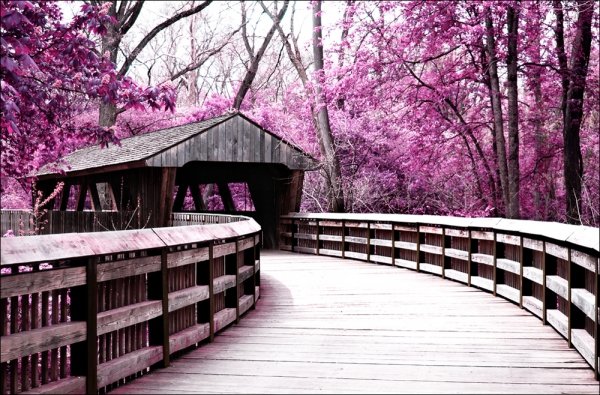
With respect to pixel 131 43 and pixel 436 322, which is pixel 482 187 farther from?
pixel 131 43

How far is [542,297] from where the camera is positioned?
6992 millimetres

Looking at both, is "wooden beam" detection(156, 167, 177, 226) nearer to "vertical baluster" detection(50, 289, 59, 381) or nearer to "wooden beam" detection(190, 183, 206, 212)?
"wooden beam" detection(190, 183, 206, 212)

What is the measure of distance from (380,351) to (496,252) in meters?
3.44

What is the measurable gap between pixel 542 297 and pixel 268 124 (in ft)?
60.4

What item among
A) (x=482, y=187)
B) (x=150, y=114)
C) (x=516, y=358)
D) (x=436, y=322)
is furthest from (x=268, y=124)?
(x=516, y=358)

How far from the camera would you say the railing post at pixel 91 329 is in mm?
4082

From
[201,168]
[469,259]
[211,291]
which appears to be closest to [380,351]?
[211,291]

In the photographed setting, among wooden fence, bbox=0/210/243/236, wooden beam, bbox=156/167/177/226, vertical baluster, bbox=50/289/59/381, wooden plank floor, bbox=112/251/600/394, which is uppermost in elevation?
wooden beam, bbox=156/167/177/226

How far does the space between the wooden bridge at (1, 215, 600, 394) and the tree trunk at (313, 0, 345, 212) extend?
7.98m

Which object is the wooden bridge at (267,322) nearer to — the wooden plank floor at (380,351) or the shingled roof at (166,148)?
the wooden plank floor at (380,351)

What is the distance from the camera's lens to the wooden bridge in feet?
13.0

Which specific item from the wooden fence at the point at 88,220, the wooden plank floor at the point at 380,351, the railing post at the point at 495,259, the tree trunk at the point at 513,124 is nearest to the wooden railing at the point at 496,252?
the railing post at the point at 495,259

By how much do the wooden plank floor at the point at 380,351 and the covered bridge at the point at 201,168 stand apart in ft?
20.3

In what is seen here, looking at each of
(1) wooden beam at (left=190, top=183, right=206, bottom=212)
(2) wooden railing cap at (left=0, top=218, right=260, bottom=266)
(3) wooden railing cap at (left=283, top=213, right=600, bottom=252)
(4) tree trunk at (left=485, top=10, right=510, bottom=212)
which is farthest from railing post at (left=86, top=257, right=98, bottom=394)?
A: (1) wooden beam at (left=190, top=183, right=206, bottom=212)
